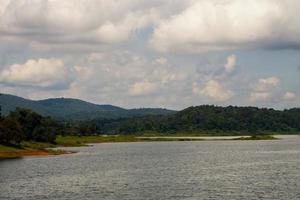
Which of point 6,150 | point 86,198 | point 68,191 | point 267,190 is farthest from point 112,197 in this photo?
point 6,150

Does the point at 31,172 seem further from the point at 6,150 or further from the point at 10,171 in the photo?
the point at 6,150

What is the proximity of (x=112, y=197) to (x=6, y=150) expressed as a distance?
115775mm

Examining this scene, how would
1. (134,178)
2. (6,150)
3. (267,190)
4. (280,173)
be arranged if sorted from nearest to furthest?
(267,190) < (134,178) < (280,173) < (6,150)

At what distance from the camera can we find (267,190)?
96875mm

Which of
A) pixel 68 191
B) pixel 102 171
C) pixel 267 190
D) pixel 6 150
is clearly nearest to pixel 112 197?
pixel 68 191

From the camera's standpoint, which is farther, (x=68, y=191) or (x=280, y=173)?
(x=280, y=173)

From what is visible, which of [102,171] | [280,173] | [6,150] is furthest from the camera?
[6,150]

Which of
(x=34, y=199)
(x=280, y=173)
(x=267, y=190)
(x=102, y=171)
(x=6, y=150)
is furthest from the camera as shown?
(x=6, y=150)

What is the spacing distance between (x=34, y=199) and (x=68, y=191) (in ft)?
36.6

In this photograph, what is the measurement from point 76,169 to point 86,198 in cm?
5919

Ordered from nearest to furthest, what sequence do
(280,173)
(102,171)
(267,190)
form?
(267,190)
(280,173)
(102,171)

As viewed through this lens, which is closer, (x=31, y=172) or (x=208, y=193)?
(x=208, y=193)

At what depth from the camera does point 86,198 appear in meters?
88.5

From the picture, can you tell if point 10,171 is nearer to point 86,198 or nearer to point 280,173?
point 86,198
